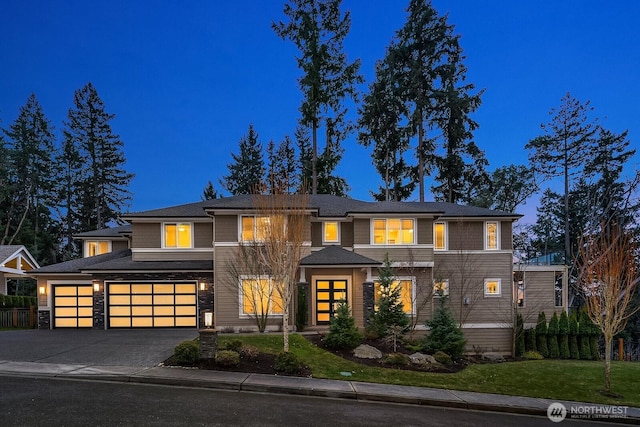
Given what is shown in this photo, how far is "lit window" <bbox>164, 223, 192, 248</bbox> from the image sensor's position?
64.1 feet

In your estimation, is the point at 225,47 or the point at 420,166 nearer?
the point at 420,166

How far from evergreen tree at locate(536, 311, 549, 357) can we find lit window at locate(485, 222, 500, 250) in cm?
374


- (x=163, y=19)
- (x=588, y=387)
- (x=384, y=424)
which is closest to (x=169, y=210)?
(x=384, y=424)

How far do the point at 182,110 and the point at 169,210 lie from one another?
135m

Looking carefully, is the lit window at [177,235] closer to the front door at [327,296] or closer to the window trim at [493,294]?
the front door at [327,296]

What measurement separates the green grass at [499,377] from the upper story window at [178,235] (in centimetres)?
681

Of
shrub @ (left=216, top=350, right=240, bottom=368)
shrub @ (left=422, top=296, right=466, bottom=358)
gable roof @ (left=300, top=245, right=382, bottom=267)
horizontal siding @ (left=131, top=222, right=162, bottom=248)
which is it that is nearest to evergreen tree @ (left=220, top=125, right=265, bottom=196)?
horizontal siding @ (left=131, top=222, right=162, bottom=248)

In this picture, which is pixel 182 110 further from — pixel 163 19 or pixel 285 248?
pixel 285 248

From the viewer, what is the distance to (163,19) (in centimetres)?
17700

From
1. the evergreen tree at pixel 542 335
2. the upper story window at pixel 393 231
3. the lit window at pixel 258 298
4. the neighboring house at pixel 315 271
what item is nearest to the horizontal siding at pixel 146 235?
the neighboring house at pixel 315 271

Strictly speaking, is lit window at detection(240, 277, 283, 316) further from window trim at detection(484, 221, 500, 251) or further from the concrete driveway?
window trim at detection(484, 221, 500, 251)

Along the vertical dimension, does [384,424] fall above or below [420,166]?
below

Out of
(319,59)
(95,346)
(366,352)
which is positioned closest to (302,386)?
(366,352)

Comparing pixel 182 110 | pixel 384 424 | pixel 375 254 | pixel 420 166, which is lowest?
pixel 384 424
